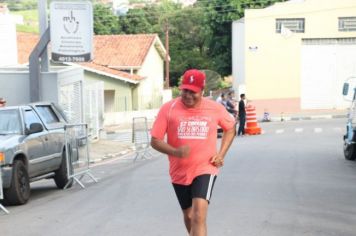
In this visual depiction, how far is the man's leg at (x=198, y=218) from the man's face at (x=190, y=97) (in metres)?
0.93

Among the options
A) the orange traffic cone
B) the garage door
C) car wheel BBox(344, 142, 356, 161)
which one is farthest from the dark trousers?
the garage door

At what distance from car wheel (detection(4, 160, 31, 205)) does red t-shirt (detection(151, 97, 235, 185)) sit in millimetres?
5460

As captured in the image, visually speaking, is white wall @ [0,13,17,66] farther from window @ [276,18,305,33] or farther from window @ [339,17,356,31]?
window @ [339,17,356,31]

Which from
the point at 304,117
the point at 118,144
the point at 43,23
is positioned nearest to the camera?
the point at 43,23

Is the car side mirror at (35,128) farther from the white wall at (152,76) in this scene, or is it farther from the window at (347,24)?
the white wall at (152,76)

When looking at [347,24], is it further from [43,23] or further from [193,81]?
[193,81]

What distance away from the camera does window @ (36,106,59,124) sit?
44.0 feet

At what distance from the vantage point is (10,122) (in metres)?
12.2

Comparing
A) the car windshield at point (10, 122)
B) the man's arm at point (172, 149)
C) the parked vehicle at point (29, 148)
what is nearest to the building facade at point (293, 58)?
the parked vehicle at point (29, 148)

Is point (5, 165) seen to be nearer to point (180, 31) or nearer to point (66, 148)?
point (66, 148)

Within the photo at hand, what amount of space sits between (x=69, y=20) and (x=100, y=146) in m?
6.49

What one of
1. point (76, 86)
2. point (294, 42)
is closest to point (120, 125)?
point (294, 42)

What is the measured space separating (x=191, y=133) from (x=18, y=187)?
5818 mm

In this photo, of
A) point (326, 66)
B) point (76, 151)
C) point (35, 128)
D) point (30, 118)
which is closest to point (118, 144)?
point (76, 151)
